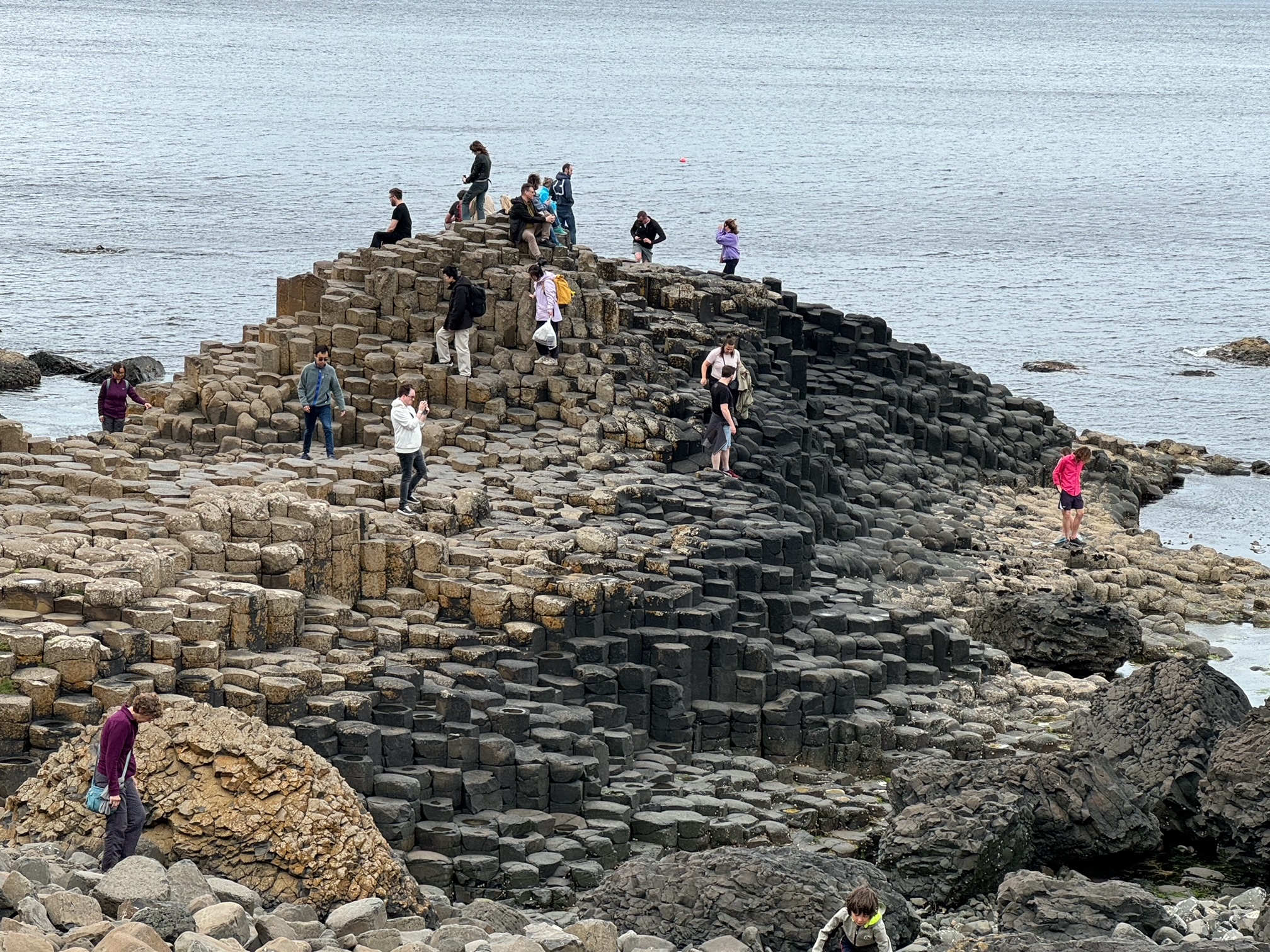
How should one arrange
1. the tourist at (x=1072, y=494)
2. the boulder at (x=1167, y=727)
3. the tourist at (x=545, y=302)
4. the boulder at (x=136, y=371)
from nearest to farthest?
the boulder at (x=1167, y=727) → the tourist at (x=545, y=302) → the tourist at (x=1072, y=494) → the boulder at (x=136, y=371)

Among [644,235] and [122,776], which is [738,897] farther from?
[644,235]

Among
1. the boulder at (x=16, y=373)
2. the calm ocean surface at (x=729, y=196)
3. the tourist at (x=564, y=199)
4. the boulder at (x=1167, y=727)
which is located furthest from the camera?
the calm ocean surface at (x=729, y=196)

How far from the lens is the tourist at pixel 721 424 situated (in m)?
31.0

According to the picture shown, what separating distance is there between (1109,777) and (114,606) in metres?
11.8

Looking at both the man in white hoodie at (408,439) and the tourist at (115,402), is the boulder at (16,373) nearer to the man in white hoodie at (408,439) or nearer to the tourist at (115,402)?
the tourist at (115,402)

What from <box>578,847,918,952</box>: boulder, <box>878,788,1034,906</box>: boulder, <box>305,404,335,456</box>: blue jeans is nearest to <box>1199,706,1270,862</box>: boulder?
<box>878,788,1034,906</box>: boulder

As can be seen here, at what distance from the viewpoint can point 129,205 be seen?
9362 cm

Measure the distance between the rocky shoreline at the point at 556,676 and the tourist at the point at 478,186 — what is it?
1.06 metres

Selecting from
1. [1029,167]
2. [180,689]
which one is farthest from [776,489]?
[1029,167]

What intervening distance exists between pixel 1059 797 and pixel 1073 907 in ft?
10.1

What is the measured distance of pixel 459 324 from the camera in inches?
1288

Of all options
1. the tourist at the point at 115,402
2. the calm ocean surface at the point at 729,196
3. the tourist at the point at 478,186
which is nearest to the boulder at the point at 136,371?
the calm ocean surface at the point at 729,196

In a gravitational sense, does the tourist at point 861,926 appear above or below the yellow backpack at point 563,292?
below

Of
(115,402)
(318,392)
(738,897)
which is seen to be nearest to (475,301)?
(318,392)
